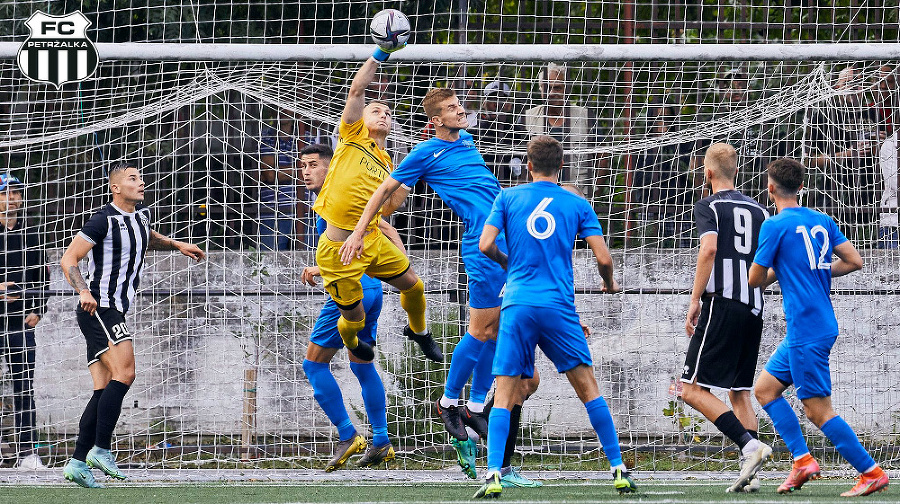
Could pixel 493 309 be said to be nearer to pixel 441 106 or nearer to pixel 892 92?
pixel 441 106

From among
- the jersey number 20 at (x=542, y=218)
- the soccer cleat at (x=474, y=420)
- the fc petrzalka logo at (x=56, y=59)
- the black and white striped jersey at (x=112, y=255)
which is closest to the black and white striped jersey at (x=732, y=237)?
the jersey number 20 at (x=542, y=218)

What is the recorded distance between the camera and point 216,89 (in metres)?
8.67

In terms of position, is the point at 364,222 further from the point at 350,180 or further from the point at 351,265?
the point at 350,180

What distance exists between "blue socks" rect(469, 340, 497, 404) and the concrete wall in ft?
7.56

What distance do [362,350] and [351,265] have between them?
720 mm

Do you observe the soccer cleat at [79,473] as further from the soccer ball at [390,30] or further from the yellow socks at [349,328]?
the soccer ball at [390,30]

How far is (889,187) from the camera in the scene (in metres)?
9.07

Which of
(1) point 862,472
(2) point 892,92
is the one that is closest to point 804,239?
(1) point 862,472

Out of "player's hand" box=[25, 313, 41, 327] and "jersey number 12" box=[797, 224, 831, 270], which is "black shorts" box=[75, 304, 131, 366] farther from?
"jersey number 12" box=[797, 224, 831, 270]

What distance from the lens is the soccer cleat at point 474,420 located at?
676 cm

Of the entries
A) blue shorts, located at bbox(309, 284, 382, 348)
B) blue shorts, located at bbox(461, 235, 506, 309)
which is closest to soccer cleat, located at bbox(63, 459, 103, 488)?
blue shorts, located at bbox(309, 284, 382, 348)

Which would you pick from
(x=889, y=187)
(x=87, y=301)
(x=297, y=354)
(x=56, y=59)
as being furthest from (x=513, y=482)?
(x=56, y=59)

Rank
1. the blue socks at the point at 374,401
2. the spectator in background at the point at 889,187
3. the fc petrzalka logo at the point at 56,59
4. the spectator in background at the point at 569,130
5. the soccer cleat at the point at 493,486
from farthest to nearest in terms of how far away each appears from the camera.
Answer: the spectator in background at the point at 569,130
the spectator in background at the point at 889,187
the fc petrzalka logo at the point at 56,59
the blue socks at the point at 374,401
the soccer cleat at the point at 493,486

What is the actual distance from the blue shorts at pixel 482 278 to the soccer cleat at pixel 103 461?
2810 mm
